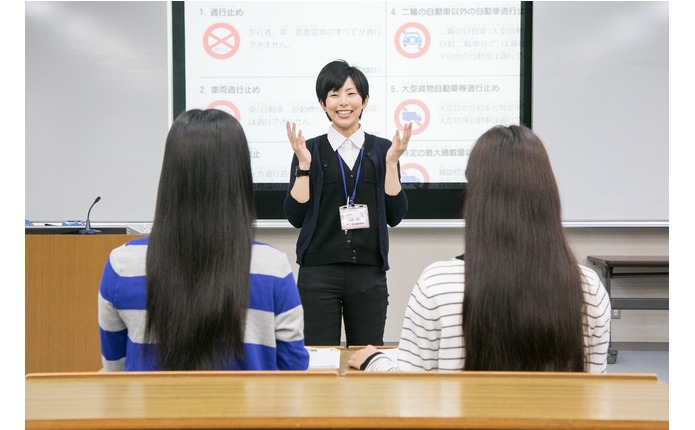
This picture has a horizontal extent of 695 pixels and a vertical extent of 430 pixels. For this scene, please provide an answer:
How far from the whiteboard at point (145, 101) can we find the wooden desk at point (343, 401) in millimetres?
3475

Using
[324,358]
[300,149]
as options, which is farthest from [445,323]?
[300,149]

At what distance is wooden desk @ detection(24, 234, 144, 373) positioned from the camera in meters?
3.45

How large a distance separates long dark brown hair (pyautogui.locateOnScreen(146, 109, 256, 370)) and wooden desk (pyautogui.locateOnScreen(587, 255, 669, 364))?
347 cm

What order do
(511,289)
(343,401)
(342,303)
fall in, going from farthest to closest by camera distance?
1. (342,303)
2. (511,289)
3. (343,401)

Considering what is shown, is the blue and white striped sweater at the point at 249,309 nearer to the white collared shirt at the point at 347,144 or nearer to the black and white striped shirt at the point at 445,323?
the black and white striped shirt at the point at 445,323

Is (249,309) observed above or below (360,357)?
above

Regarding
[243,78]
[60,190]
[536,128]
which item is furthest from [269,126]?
[536,128]

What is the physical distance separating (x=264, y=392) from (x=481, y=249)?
1.88 feet

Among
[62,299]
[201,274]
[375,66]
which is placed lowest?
[62,299]

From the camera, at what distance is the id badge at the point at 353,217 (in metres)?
2.65

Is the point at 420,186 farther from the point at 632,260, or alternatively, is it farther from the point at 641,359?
the point at 641,359

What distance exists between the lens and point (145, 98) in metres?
4.49

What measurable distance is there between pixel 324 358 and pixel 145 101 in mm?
3203

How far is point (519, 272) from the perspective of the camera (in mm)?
1394
